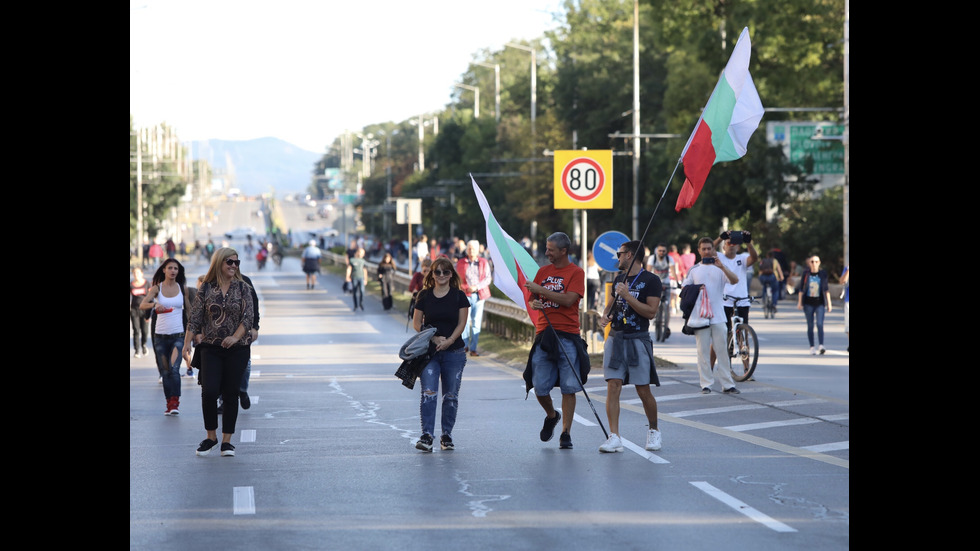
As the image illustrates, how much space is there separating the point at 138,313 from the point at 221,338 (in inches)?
495

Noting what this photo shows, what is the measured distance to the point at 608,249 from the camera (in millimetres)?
19766

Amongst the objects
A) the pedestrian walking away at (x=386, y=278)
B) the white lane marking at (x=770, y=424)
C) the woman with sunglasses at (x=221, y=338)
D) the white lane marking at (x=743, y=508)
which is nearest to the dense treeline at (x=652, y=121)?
the pedestrian walking away at (x=386, y=278)

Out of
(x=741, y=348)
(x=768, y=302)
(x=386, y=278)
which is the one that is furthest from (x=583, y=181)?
(x=386, y=278)

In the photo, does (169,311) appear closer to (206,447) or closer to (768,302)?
(206,447)

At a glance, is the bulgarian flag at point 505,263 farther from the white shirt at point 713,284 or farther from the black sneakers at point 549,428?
the white shirt at point 713,284

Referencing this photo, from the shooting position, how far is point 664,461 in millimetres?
11055

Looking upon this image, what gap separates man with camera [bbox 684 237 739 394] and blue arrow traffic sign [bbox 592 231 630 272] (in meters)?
3.23

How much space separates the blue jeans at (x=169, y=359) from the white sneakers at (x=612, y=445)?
5340 millimetres

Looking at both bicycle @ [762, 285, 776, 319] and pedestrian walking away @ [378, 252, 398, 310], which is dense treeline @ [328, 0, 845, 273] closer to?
bicycle @ [762, 285, 776, 319]

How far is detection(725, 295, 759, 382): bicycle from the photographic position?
17.2 m

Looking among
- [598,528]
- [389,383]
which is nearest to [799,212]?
[389,383]

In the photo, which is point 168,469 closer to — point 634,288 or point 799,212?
point 634,288

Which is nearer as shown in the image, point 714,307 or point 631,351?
point 631,351
